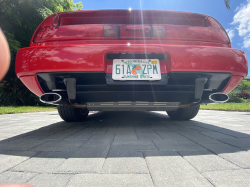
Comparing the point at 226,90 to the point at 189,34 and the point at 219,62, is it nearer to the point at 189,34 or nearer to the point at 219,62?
the point at 219,62

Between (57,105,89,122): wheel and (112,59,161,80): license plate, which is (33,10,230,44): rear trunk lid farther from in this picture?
A: (57,105,89,122): wheel

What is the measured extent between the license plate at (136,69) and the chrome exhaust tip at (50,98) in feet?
2.21

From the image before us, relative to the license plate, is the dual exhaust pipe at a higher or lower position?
lower

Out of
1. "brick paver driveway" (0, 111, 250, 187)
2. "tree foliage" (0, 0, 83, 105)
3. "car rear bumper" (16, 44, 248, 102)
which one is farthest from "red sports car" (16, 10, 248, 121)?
"tree foliage" (0, 0, 83, 105)

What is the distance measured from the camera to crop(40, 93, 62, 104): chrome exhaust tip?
5.74 feet

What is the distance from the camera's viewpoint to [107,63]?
1.67m

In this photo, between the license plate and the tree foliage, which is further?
the tree foliage

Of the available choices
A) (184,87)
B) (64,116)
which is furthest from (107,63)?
(64,116)

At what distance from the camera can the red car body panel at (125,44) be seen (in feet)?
5.23

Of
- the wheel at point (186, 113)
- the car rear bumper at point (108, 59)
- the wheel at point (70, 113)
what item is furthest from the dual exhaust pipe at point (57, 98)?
the wheel at point (186, 113)

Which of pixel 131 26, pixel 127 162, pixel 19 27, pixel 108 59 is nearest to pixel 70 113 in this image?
pixel 108 59

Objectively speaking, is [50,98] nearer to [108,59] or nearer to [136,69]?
[108,59]

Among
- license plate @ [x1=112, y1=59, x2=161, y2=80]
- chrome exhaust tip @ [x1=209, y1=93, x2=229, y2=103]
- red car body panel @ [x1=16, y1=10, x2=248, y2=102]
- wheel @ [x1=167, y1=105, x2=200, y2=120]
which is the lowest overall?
wheel @ [x1=167, y1=105, x2=200, y2=120]

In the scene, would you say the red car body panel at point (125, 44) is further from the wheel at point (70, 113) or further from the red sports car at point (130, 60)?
the wheel at point (70, 113)
